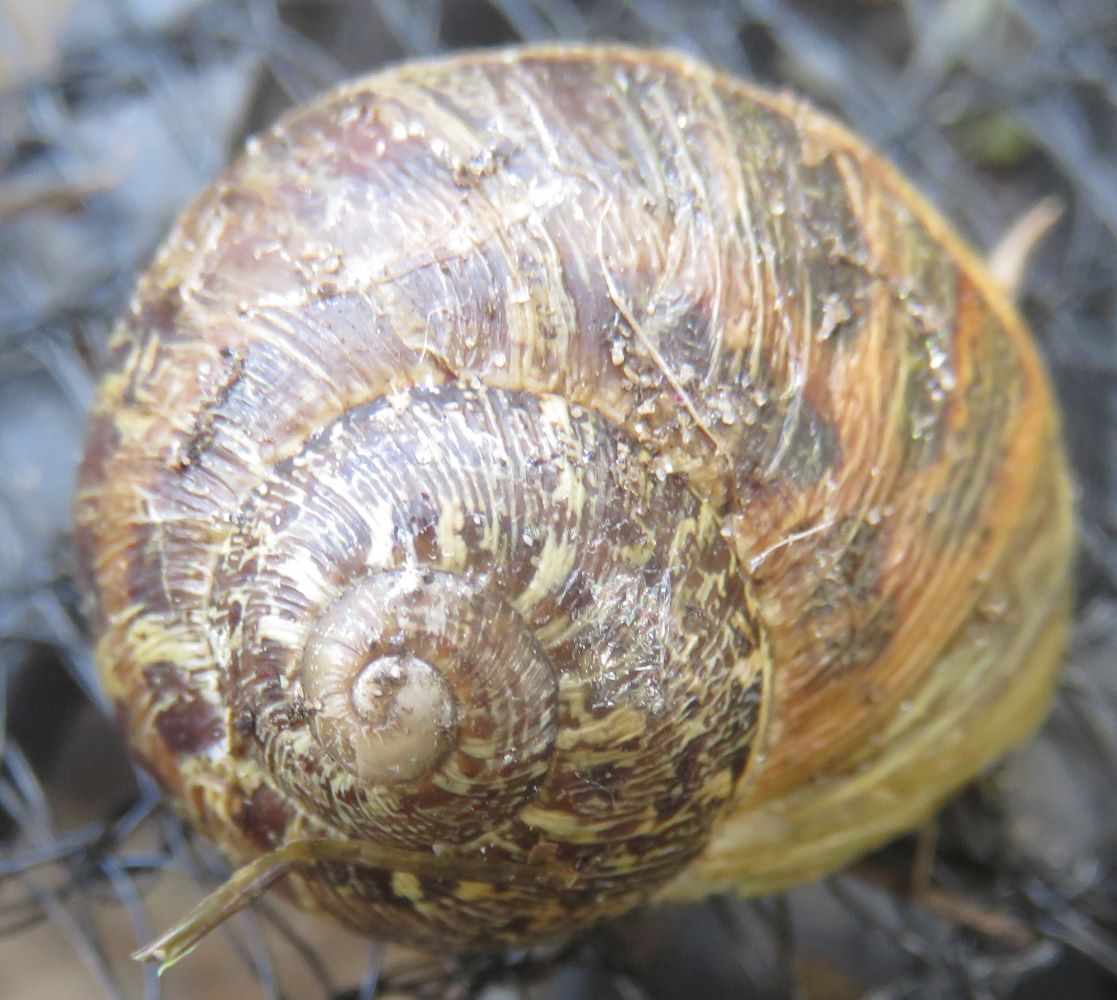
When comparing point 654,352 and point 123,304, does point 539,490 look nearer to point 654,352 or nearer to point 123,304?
point 654,352

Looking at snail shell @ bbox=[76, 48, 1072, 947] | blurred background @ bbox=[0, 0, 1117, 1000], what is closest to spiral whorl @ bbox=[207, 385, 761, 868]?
snail shell @ bbox=[76, 48, 1072, 947]

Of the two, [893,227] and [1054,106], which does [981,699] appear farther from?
[1054,106]

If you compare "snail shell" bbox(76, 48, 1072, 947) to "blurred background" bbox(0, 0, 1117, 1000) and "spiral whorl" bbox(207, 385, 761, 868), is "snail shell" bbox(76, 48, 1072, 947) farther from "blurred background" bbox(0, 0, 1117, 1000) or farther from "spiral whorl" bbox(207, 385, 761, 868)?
"blurred background" bbox(0, 0, 1117, 1000)

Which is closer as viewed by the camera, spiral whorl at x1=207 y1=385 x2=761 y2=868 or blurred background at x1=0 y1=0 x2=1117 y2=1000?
spiral whorl at x1=207 y1=385 x2=761 y2=868

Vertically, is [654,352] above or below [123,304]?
below

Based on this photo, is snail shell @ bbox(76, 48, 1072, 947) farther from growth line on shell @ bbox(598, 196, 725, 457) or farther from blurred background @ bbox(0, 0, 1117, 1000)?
blurred background @ bbox(0, 0, 1117, 1000)

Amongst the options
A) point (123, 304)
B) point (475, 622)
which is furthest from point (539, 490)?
point (123, 304)

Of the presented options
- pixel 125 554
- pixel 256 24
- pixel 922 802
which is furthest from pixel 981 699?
pixel 256 24
